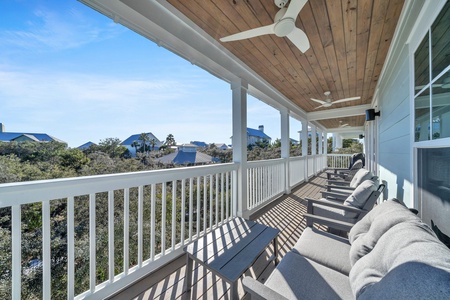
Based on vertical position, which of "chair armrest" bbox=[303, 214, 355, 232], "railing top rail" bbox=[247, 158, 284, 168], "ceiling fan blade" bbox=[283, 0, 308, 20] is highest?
"ceiling fan blade" bbox=[283, 0, 308, 20]

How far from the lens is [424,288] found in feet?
1.78

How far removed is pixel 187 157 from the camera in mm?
2645

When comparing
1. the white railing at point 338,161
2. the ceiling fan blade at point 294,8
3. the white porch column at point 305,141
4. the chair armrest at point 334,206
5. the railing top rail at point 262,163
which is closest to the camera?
the ceiling fan blade at point 294,8

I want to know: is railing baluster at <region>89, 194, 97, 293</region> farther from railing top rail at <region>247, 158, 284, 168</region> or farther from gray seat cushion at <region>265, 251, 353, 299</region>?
railing top rail at <region>247, 158, 284, 168</region>

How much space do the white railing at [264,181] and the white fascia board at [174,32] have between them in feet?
5.77

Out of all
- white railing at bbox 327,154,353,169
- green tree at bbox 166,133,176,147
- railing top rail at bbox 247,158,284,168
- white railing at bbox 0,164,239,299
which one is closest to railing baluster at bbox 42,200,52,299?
white railing at bbox 0,164,239,299

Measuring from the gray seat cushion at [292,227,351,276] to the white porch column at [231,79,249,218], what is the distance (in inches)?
60.8

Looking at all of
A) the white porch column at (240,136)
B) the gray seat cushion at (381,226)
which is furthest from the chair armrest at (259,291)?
the white porch column at (240,136)

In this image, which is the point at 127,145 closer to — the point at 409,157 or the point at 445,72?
the point at 445,72

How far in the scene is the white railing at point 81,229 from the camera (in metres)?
1.27

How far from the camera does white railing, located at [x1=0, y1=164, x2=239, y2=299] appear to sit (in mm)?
1271

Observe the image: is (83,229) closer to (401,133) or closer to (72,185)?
(72,185)

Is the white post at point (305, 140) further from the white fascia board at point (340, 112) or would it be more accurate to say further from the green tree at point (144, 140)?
the green tree at point (144, 140)

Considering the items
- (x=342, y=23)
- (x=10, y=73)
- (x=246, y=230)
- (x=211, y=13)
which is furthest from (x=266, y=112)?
(x=10, y=73)
